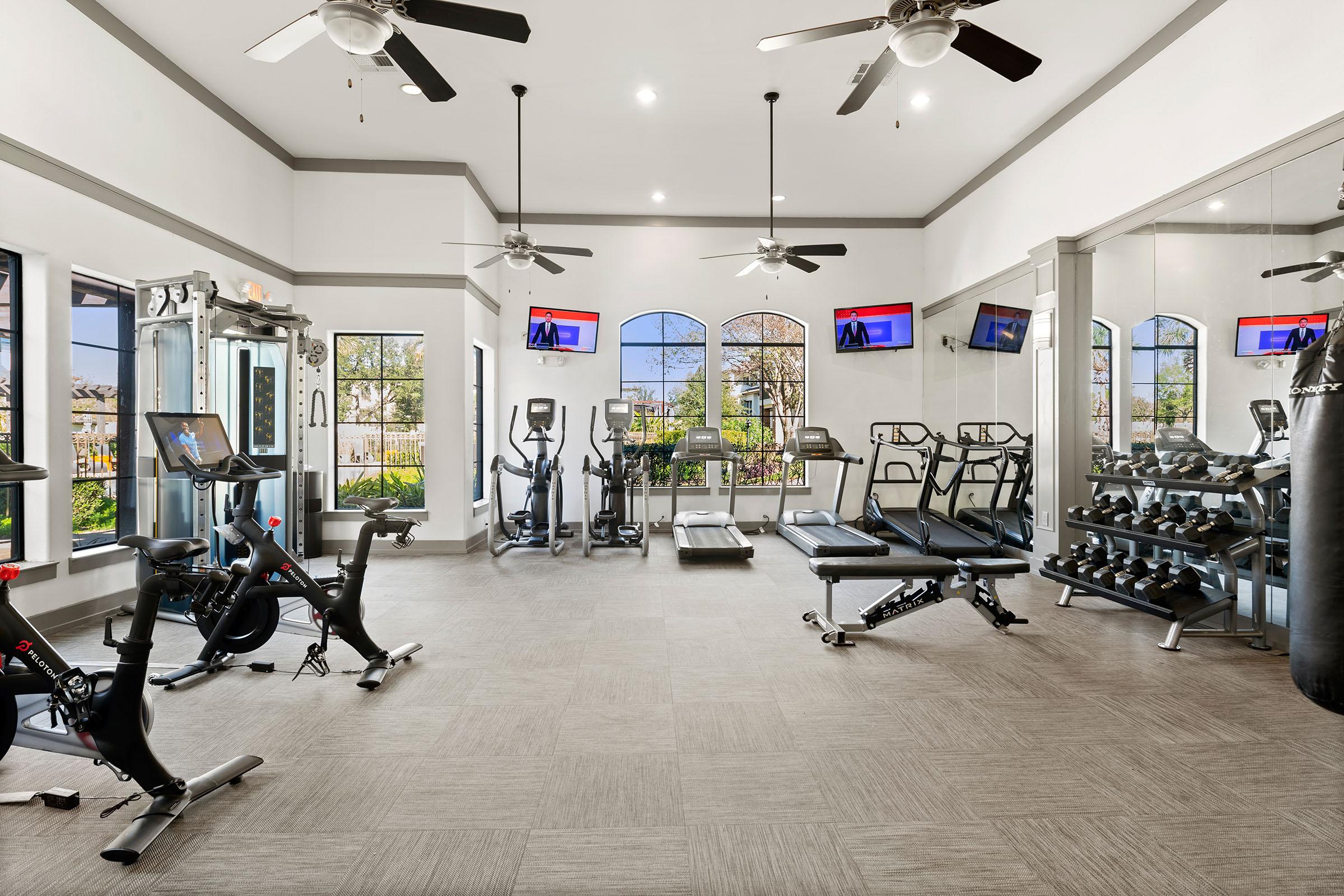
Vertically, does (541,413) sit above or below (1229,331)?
below

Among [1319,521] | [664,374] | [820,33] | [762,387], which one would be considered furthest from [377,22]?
[762,387]

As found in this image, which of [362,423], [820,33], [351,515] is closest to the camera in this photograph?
[820,33]

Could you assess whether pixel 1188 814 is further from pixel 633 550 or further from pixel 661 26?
pixel 633 550

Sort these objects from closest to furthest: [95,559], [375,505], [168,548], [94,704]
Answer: [94,704], [168,548], [375,505], [95,559]

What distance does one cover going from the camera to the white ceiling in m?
4.64

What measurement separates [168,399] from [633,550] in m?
4.33

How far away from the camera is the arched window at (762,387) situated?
8945 millimetres

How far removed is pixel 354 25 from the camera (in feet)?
10.4

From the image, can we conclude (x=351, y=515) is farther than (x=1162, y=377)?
Yes

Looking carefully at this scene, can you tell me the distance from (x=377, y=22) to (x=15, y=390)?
3.27 m

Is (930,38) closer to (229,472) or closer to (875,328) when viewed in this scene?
(229,472)

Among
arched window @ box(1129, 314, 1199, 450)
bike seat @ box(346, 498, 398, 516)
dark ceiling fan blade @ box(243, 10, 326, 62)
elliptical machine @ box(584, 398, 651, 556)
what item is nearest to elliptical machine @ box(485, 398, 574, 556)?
elliptical machine @ box(584, 398, 651, 556)

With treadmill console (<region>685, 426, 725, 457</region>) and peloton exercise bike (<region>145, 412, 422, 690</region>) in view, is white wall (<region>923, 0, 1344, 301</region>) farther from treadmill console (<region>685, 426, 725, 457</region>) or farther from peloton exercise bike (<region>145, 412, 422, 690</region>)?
peloton exercise bike (<region>145, 412, 422, 690</region>)

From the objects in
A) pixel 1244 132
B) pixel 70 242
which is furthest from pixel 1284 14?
pixel 70 242
